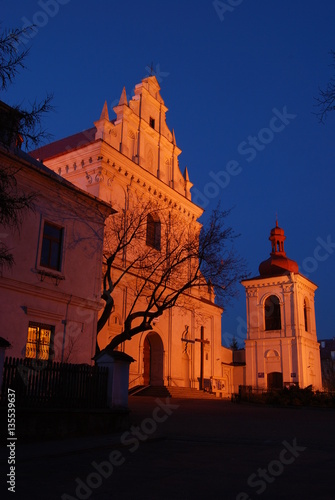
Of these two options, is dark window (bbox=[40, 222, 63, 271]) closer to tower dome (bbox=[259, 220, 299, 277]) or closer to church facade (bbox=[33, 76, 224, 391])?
church facade (bbox=[33, 76, 224, 391])

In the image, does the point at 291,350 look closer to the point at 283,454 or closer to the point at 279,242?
the point at 279,242

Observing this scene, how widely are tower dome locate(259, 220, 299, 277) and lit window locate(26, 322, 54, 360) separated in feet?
115

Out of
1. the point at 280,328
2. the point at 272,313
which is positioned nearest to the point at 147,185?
the point at 272,313

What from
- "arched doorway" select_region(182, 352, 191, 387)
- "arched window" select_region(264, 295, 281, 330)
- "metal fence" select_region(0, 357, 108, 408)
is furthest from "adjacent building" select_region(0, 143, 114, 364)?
"arched window" select_region(264, 295, 281, 330)

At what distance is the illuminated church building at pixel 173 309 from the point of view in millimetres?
30172

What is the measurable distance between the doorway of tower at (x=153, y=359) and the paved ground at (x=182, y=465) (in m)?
17.8

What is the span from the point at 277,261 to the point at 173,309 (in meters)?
20.5

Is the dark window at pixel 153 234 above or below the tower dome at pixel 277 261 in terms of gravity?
below

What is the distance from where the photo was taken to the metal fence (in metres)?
12.1

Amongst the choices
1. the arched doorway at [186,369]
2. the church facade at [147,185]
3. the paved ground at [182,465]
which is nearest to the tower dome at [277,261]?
the church facade at [147,185]

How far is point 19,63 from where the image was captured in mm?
9688

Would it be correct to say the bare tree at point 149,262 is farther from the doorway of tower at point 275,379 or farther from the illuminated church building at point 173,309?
the doorway of tower at point 275,379

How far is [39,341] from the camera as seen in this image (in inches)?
701

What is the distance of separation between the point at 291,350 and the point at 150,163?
928 inches
